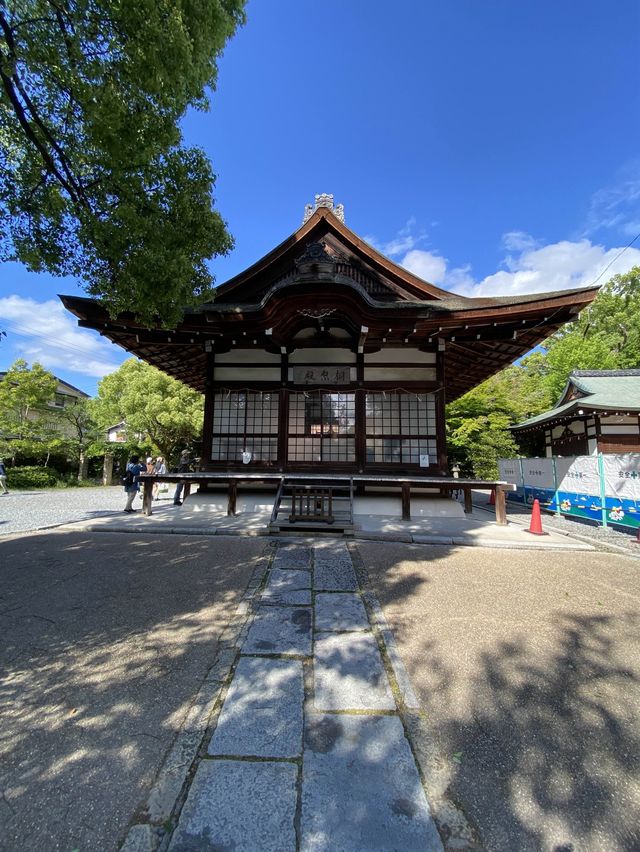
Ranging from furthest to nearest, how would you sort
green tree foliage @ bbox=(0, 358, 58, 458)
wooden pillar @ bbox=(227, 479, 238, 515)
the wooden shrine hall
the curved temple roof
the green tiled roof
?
green tree foliage @ bbox=(0, 358, 58, 458), the green tiled roof, the wooden shrine hall, wooden pillar @ bbox=(227, 479, 238, 515), the curved temple roof

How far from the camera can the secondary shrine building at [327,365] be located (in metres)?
8.89

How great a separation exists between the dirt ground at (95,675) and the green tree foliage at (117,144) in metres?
3.87

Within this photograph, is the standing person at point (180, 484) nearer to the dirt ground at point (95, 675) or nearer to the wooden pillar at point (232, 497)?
the wooden pillar at point (232, 497)

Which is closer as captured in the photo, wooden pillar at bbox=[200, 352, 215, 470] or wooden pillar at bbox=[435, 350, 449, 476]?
wooden pillar at bbox=[435, 350, 449, 476]

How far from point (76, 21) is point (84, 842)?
21.8ft

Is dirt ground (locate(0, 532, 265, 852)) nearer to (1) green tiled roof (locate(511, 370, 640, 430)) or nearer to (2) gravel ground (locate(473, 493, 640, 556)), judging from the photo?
(2) gravel ground (locate(473, 493, 640, 556))

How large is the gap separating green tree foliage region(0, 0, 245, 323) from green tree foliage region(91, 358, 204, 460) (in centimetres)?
1961

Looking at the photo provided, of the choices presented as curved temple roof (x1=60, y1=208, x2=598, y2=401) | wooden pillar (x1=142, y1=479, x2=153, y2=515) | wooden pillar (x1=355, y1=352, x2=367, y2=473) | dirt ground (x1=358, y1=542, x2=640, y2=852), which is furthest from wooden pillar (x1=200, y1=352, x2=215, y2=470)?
dirt ground (x1=358, y1=542, x2=640, y2=852)

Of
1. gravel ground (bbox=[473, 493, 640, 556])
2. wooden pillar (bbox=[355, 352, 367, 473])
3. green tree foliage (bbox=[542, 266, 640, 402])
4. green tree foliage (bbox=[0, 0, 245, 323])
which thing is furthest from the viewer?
green tree foliage (bbox=[542, 266, 640, 402])

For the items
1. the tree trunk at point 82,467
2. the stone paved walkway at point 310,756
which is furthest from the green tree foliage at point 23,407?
the stone paved walkway at point 310,756

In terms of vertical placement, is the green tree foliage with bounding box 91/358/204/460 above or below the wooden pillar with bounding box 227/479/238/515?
above

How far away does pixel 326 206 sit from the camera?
10547mm

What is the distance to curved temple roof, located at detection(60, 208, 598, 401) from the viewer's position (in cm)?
795

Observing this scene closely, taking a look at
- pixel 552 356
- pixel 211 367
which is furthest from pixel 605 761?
pixel 552 356
